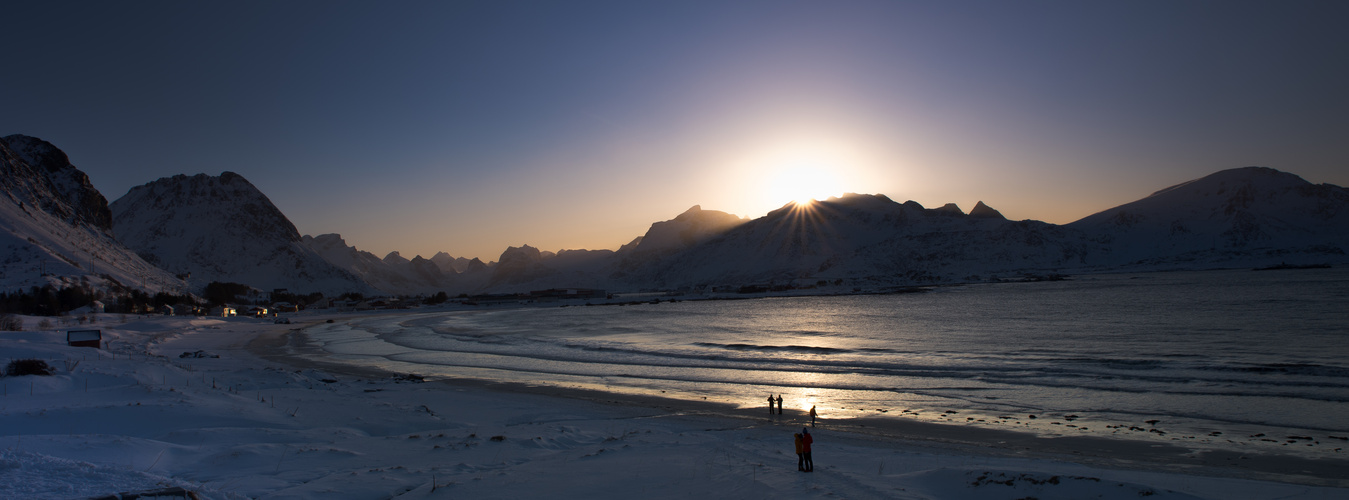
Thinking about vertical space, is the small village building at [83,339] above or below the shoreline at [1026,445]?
above

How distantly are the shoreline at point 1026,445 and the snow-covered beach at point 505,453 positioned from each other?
83 mm

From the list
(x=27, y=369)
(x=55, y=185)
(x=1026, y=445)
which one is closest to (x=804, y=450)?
(x=1026, y=445)

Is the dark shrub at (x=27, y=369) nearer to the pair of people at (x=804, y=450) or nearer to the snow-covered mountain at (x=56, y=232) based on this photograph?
the pair of people at (x=804, y=450)

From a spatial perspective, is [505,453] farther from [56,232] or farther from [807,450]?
[56,232]

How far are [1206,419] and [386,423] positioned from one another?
26.0 metres

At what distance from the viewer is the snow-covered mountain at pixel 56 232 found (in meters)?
93.8

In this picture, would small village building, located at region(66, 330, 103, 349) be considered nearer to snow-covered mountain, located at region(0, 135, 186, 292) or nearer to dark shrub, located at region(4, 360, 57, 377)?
dark shrub, located at region(4, 360, 57, 377)

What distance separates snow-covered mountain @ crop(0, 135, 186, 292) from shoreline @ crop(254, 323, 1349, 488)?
100 metres

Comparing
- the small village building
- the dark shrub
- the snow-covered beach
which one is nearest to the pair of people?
the snow-covered beach

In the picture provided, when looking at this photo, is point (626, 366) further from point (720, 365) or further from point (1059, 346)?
point (1059, 346)

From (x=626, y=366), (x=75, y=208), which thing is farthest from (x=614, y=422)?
(x=75, y=208)

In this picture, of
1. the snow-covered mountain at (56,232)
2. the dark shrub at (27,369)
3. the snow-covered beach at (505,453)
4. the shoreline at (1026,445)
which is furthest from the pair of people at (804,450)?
the snow-covered mountain at (56,232)

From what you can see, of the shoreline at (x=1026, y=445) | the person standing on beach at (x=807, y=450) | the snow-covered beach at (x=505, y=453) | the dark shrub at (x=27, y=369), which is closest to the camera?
the snow-covered beach at (x=505, y=453)

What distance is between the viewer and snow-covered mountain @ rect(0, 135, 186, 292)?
93812mm
